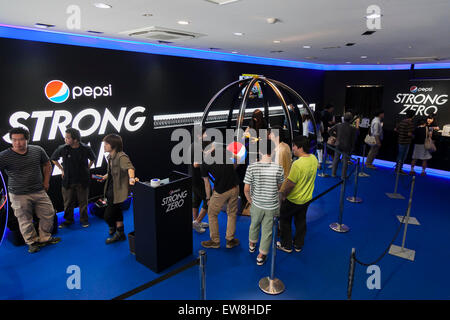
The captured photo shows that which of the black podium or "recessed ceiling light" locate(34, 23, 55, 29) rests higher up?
"recessed ceiling light" locate(34, 23, 55, 29)

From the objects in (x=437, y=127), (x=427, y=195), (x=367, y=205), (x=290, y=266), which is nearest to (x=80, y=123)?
(x=290, y=266)

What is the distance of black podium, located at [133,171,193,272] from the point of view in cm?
390

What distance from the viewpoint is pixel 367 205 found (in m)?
6.47

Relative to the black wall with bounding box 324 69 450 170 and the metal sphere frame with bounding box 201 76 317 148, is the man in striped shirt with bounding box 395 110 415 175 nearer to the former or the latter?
the black wall with bounding box 324 69 450 170

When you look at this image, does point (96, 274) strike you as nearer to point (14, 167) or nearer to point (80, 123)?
point (14, 167)

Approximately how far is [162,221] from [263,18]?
2.91m

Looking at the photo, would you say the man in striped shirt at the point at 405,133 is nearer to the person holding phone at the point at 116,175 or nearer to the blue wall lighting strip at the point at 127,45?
the blue wall lighting strip at the point at 127,45

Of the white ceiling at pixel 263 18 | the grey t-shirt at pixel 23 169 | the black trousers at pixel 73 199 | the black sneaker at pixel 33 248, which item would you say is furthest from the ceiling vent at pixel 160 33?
the black sneaker at pixel 33 248

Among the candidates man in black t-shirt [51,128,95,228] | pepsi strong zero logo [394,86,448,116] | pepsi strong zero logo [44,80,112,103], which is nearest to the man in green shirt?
man in black t-shirt [51,128,95,228]

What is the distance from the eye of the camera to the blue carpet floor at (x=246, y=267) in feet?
12.1

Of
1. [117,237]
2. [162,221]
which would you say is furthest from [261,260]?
[117,237]

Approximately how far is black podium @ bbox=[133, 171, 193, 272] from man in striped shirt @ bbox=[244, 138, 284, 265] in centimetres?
95

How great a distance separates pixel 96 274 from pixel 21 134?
214 cm

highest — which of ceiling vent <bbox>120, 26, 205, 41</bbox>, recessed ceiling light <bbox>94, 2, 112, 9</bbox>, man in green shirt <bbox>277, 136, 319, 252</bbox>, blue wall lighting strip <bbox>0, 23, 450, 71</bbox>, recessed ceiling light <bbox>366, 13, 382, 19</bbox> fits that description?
blue wall lighting strip <bbox>0, 23, 450, 71</bbox>
